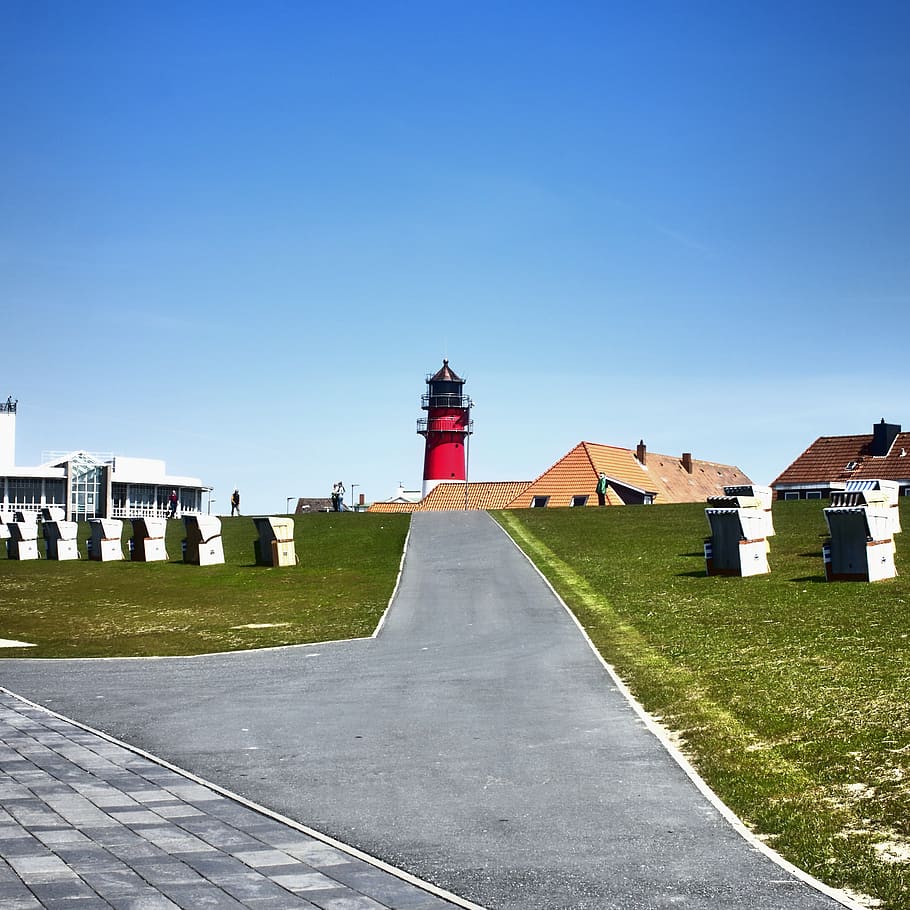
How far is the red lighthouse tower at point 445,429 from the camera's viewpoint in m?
96.5

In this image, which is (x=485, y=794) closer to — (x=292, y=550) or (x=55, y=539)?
(x=292, y=550)

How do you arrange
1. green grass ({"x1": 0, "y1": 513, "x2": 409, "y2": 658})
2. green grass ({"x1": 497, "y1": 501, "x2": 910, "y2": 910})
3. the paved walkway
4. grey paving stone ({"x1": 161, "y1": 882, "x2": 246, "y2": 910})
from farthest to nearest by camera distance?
green grass ({"x1": 0, "y1": 513, "x2": 409, "y2": 658}) < green grass ({"x1": 497, "y1": 501, "x2": 910, "y2": 910}) < the paved walkway < grey paving stone ({"x1": 161, "y1": 882, "x2": 246, "y2": 910})

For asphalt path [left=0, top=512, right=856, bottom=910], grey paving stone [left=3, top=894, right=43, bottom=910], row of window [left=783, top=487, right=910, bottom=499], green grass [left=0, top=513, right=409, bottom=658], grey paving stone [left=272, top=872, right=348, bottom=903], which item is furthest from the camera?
row of window [left=783, top=487, right=910, bottom=499]

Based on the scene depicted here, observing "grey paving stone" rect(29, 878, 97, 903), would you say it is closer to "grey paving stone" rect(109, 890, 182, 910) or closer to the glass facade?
"grey paving stone" rect(109, 890, 182, 910)

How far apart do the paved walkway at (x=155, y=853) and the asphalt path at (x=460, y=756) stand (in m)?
0.45

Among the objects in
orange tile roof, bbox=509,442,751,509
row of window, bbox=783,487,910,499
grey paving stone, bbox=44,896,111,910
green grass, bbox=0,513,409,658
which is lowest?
grey paving stone, bbox=44,896,111,910

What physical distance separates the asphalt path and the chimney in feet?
202

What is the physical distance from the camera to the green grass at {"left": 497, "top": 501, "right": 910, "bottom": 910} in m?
8.42

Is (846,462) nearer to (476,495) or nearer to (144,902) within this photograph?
(476,495)

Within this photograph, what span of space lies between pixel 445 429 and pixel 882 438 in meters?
36.0

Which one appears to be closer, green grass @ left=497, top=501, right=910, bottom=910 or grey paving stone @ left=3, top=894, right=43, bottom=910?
grey paving stone @ left=3, top=894, right=43, bottom=910

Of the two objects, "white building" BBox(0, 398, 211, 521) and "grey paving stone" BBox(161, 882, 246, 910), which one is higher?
"white building" BBox(0, 398, 211, 521)

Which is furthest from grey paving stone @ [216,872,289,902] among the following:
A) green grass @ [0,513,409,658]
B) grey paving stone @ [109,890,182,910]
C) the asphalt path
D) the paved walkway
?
green grass @ [0,513,409,658]

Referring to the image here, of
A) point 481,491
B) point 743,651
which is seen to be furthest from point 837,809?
point 481,491
